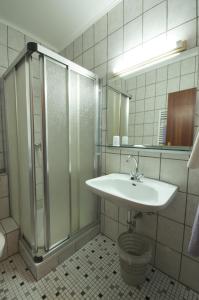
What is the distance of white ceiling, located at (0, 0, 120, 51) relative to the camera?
138 centimetres

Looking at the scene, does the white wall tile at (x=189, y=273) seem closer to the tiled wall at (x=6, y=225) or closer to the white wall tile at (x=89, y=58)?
the tiled wall at (x=6, y=225)

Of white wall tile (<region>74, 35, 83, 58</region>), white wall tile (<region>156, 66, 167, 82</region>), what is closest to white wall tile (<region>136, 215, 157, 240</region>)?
white wall tile (<region>156, 66, 167, 82</region>)

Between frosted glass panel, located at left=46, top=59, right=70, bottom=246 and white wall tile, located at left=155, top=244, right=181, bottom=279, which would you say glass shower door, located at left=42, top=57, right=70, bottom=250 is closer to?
frosted glass panel, located at left=46, top=59, right=70, bottom=246

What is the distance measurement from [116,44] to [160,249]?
1.90 metres

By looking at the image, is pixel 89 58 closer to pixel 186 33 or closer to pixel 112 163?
pixel 186 33

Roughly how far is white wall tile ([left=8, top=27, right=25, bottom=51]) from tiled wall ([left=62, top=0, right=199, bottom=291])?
0.88m

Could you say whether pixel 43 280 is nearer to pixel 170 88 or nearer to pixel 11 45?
pixel 170 88

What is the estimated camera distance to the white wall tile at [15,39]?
1.64m

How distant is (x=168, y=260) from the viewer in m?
1.18

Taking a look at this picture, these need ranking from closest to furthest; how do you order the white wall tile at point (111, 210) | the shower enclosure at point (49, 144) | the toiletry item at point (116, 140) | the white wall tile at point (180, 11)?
the white wall tile at point (180, 11), the shower enclosure at point (49, 144), the toiletry item at point (116, 140), the white wall tile at point (111, 210)

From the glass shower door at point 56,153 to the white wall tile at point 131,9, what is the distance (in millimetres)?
752

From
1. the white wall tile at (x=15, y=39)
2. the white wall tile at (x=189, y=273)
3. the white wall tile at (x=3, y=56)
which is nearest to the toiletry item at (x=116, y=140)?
the white wall tile at (x=189, y=273)

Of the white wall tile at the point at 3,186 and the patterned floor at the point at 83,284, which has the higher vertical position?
the white wall tile at the point at 3,186

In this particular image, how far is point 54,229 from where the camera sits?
1215 millimetres
